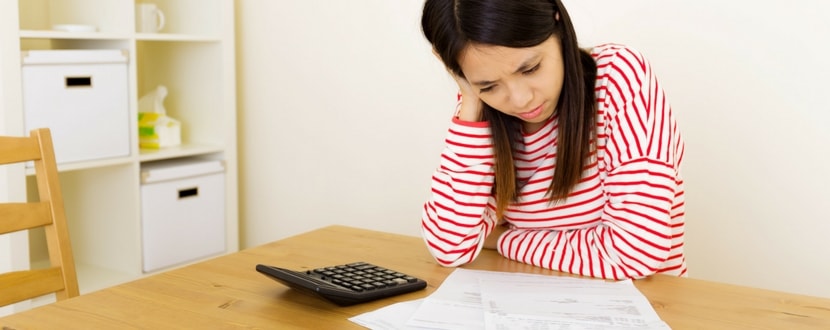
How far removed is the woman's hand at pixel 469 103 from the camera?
4.32 feet

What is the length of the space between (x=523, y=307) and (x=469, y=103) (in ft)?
1.38

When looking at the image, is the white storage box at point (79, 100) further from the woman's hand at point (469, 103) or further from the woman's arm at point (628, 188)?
the woman's arm at point (628, 188)

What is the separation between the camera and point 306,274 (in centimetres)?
107

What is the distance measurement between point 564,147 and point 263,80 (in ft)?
5.11

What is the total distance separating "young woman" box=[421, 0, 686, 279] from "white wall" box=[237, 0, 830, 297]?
1.83 feet

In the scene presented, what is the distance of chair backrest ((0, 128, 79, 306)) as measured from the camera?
1205 millimetres

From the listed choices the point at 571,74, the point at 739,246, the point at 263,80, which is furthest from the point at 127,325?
the point at 263,80

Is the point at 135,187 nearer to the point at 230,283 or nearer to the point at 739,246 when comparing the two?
the point at 230,283

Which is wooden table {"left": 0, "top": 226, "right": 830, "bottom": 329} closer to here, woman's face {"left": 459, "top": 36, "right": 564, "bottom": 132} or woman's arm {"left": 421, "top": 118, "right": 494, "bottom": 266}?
woman's arm {"left": 421, "top": 118, "right": 494, "bottom": 266}

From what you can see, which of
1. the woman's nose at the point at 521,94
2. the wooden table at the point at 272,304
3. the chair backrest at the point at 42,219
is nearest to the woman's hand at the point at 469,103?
the woman's nose at the point at 521,94

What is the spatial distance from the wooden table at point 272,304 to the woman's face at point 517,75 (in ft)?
0.78

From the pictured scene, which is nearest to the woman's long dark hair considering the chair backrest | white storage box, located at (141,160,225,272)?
the chair backrest

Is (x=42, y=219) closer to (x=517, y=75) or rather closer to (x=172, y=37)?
(x=517, y=75)

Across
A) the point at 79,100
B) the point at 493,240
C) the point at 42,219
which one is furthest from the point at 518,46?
the point at 79,100
